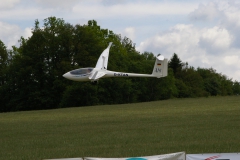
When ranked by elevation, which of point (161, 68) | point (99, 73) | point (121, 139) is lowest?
point (121, 139)

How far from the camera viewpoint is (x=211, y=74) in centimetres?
18475

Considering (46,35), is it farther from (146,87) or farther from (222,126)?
(222,126)

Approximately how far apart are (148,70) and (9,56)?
2643 centimetres

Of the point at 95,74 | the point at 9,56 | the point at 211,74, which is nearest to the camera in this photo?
the point at 95,74

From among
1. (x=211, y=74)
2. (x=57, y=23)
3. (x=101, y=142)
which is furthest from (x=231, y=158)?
Answer: (x=211, y=74)

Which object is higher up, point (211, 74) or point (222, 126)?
point (211, 74)

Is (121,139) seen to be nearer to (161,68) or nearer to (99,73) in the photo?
(99,73)

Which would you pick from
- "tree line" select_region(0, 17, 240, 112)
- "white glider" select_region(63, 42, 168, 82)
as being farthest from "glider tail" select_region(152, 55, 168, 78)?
"tree line" select_region(0, 17, 240, 112)

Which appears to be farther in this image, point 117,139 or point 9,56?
point 9,56

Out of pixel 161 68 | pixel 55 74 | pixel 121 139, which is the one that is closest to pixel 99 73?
pixel 161 68

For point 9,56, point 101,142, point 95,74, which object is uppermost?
point 9,56

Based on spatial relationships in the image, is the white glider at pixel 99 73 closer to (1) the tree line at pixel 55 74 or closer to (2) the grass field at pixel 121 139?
(2) the grass field at pixel 121 139

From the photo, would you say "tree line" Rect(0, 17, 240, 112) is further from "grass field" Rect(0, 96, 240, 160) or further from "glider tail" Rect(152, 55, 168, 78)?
"grass field" Rect(0, 96, 240, 160)

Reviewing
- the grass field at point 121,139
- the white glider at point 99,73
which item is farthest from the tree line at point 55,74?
the grass field at point 121,139
